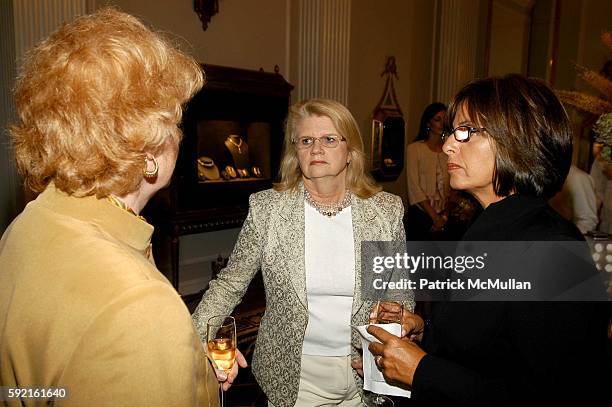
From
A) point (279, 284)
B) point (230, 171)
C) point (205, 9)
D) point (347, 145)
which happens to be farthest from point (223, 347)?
point (205, 9)

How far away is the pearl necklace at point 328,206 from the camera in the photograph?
2141 millimetres

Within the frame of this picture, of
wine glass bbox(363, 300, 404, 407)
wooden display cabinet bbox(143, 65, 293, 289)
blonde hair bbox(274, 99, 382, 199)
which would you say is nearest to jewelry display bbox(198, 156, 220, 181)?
wooden display cabinet bbox(143, 65, 293, 289)

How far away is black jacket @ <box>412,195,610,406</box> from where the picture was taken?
1.21 metres

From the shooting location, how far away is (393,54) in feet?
23.9

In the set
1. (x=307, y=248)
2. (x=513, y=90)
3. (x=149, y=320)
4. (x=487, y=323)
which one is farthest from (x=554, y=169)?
(x=149, y=320)

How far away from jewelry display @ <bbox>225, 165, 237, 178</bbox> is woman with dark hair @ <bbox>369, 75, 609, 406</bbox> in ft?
10.6

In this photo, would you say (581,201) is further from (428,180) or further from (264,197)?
(264,197)

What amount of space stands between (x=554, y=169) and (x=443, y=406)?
772 millimetres

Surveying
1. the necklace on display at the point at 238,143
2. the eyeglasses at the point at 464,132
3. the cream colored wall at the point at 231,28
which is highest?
the cream colored wall at the point at 231,28

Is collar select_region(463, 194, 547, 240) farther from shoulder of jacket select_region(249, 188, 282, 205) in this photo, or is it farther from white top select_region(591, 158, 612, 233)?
white top select_region(591, 158, 612, 233)

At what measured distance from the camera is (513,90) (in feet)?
4.88

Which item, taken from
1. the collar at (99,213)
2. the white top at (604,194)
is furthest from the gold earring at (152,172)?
the white top at (604,194)

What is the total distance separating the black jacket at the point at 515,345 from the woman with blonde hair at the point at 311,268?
48 centimetres

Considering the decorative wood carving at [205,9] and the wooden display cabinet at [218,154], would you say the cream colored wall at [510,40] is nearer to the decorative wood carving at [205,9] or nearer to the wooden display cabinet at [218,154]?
the wooden display cabinet at [218,154]
